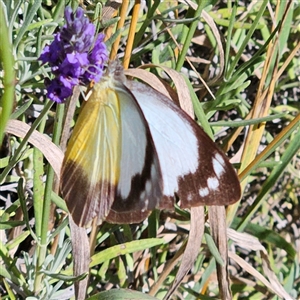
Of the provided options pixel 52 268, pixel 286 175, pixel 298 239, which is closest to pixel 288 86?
pixel 286 175

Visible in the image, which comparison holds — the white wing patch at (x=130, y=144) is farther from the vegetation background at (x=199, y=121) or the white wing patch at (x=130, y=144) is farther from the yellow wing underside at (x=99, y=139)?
the vegetation background at (x=199, y=121)

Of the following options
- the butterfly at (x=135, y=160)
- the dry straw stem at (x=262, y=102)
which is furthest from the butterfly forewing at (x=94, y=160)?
the dry straw stem at (x=262, y=102)

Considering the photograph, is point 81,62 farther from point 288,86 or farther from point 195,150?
point 288,86

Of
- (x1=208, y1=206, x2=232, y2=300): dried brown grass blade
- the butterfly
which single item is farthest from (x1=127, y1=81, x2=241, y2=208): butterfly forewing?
(x1=208, y1=206, x2=232, y2=300): dried brown grass blade

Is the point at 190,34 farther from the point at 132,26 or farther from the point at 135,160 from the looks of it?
the point at 135,160

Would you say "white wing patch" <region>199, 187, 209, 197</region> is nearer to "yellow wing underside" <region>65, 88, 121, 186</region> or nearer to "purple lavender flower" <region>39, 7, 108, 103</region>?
"yellow wing underside" <region>65, 88, 121, 186</region>
